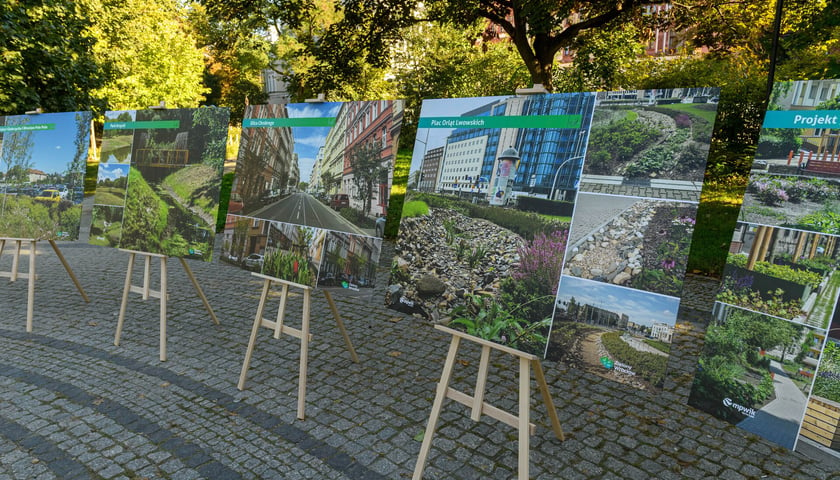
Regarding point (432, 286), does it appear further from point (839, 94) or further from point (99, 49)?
point (99, 49)

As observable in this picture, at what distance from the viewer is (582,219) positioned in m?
2.97

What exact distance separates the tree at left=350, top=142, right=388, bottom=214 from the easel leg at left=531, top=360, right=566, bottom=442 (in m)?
1.87

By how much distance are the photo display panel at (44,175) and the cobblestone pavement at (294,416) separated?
107cm

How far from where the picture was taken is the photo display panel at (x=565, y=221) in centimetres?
271

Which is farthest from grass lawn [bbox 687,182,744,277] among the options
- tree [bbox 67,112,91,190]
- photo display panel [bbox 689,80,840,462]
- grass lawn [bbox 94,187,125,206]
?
tree [bbox 67,112,91,190]

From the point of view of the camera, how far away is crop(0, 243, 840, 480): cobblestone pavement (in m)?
3.30

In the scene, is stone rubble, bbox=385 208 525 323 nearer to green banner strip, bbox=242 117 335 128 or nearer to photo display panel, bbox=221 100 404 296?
photo display panel, bbox=221 100 404 296

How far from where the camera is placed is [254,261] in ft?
15.5

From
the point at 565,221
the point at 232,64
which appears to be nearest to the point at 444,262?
the point at 565,221

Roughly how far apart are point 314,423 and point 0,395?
2.54 m

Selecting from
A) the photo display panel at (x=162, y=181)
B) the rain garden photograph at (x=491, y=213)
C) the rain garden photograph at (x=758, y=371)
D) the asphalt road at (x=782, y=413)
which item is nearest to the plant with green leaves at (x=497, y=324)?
the rain garden photograph at (x=491, y=213)

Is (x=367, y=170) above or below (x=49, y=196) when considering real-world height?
above

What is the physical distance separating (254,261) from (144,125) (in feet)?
7.14

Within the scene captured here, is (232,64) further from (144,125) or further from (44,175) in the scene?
(144,125)
